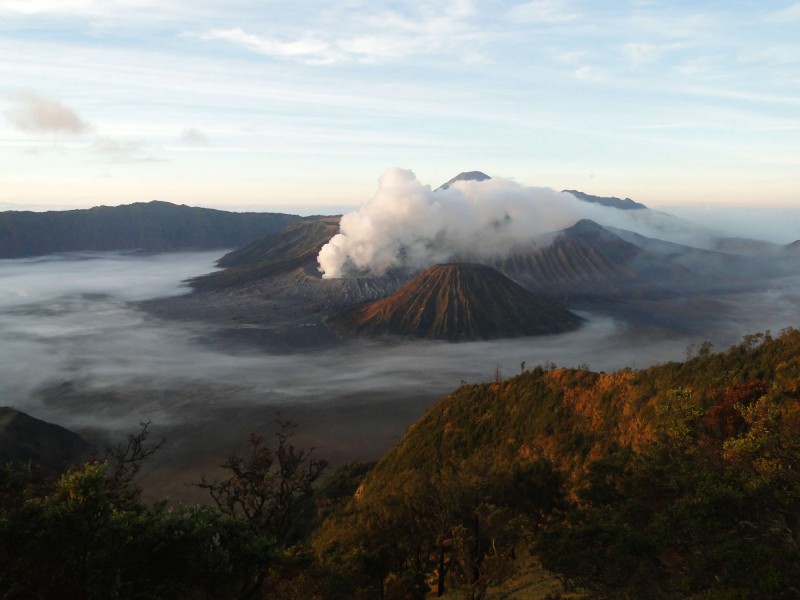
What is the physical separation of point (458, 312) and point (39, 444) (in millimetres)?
64805

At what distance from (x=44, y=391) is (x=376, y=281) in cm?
7498

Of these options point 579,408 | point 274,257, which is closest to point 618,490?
point 579,408

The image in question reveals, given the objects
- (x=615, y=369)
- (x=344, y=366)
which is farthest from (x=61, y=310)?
(x=615, y=369)

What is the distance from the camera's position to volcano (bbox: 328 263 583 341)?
90.4 meters

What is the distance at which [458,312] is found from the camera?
94062mm

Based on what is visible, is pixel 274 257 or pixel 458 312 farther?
pixel 274 257

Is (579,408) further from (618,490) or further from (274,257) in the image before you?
(274,257)

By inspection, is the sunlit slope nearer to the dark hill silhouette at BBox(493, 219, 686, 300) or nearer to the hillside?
the hillside

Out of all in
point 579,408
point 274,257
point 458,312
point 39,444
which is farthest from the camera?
point 274,257

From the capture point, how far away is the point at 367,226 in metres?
132

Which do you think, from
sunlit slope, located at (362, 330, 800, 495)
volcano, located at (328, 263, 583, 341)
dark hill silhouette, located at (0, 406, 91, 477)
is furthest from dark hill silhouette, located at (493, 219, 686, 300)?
dark hill silhouette, located at (0, 406, 91, 477)

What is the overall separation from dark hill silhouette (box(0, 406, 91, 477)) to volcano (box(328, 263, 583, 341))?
51.0 metres

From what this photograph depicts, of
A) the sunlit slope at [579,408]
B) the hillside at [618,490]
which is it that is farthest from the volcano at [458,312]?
the hillside at [618,490]

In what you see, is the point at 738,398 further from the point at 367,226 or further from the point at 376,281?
the point at 367,226
